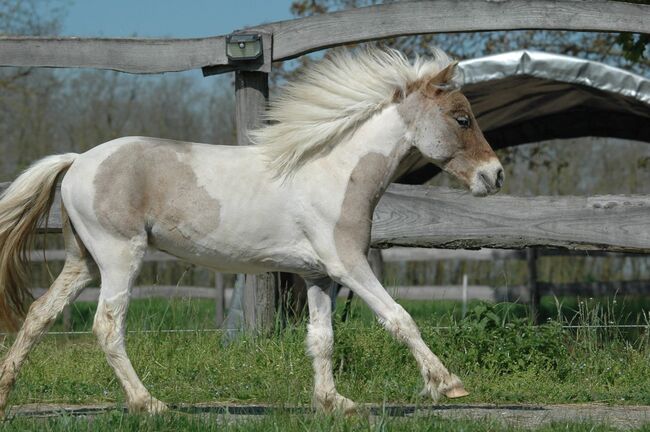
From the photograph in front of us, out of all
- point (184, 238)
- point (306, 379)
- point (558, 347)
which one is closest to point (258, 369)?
point (306, 379)

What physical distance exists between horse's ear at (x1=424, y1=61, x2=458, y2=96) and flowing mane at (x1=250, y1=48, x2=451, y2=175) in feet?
0.32

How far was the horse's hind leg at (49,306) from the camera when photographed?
5.27 m

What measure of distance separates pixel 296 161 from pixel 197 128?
20084 mm

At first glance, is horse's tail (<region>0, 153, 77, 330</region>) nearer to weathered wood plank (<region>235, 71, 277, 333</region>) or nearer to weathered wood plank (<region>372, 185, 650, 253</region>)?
weathered wood plank (<region>235, 71, 277, 333</region>)

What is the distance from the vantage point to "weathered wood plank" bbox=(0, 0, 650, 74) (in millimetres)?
7164

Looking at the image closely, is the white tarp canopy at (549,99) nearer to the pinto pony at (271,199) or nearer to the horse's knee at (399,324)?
the pinto pony at (271,199)

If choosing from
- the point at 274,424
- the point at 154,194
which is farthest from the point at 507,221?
the point at 274,424

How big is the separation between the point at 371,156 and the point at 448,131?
45 cm

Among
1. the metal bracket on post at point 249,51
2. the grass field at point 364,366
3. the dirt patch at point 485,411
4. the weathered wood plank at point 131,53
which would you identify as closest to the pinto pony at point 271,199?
the dirt patch at point 485,411

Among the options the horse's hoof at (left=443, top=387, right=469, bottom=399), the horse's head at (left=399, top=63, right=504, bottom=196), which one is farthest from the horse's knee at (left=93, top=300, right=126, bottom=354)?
the horse's head at (left=399, top=63, right=504, bottom=196)

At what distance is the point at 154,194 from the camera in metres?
5.37

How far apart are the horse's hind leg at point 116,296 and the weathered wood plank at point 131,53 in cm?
219

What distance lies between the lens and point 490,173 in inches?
215

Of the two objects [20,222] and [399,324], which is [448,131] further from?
[20,222]
